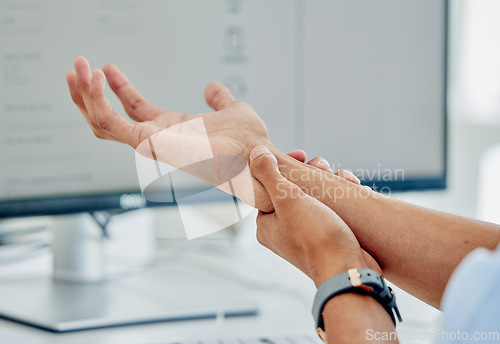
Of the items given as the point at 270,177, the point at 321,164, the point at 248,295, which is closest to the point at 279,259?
the point at 248,295

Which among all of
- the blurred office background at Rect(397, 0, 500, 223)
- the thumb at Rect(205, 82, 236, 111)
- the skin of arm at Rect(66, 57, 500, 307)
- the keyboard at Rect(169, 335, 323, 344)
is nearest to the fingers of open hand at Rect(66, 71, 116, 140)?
the skin of arm at Rect(66, 57, 500, 307)

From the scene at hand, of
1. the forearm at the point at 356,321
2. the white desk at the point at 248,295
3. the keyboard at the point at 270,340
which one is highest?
the forearm at the point at 356,321

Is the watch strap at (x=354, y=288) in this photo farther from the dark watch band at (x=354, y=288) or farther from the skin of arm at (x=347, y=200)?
the skin of arm at (x=347, y=200)

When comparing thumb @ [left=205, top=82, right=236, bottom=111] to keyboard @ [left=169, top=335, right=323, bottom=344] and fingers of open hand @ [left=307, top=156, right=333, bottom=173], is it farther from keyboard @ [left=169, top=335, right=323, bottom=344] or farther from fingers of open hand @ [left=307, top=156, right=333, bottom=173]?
keyboard @ [left=169, top=335, right=323, bottom=344]

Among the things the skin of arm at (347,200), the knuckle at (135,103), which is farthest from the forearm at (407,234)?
the knuckle at (135,103)

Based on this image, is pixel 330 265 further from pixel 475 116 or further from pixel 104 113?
pixel 475 116

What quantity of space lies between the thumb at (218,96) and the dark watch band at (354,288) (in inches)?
12.2

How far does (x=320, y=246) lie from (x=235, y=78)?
1.11 ft

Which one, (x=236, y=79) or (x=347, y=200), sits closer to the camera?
(x=347, y=200)

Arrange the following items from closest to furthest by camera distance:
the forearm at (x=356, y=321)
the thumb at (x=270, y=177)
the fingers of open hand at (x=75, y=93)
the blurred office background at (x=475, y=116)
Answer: the forearm at (x=356, y=321)
the thumb at (x=270, y=177)
the fingers of open hand at (x=75, y=93)
the blurred office background at (x=475, y=116)

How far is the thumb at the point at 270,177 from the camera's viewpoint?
18.0 inches

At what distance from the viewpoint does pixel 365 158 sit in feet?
2.40

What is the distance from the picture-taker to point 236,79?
0.69 metres

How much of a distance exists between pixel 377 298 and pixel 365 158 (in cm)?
37
